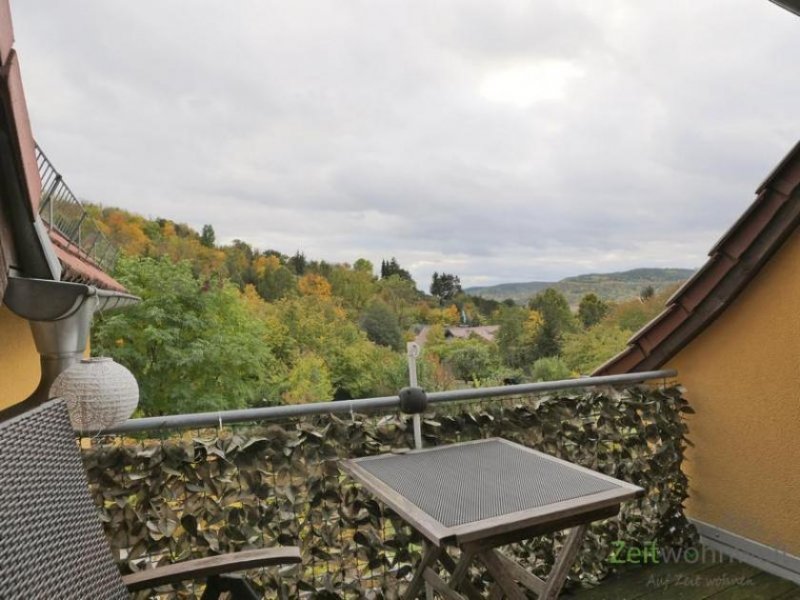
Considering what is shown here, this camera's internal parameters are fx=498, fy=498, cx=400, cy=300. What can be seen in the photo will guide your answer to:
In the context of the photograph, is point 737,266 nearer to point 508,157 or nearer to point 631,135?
point 631,135

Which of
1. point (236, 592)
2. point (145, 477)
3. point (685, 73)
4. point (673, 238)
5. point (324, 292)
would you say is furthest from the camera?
point (324, 292)

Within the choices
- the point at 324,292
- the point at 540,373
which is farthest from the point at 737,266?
the point at 324,292

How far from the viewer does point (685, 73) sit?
343 inches

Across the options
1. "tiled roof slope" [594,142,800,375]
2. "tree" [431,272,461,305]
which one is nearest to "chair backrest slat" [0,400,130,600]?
"tiled roof slope" [594,142,800,375]

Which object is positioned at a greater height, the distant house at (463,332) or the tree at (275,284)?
the tree at (275,284)

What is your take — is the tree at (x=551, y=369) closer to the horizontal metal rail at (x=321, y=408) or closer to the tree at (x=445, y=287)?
the tree at (x=445, y=287)

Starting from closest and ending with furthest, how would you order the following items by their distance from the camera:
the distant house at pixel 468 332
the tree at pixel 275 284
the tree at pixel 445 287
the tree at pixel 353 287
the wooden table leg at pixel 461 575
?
the wooden table leg at pixel 461 575 < the distant house at pixel 468 332 < the tree at pixel 275 284 < the tree at pixel 445 287 < the tree at pixel 353 287

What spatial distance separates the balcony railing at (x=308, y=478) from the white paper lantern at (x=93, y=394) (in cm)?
14

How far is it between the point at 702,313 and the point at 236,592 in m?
2.37

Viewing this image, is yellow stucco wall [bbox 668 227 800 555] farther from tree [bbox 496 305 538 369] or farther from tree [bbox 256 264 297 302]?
tree [bbox 256 264 297 302]

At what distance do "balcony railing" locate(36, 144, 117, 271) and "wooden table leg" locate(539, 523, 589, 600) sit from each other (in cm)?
221

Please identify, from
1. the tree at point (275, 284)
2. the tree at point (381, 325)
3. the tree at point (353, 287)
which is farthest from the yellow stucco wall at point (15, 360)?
the tree at point (353, 287)

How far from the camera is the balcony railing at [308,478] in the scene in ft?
5.41

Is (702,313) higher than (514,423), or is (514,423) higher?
(702,313)
